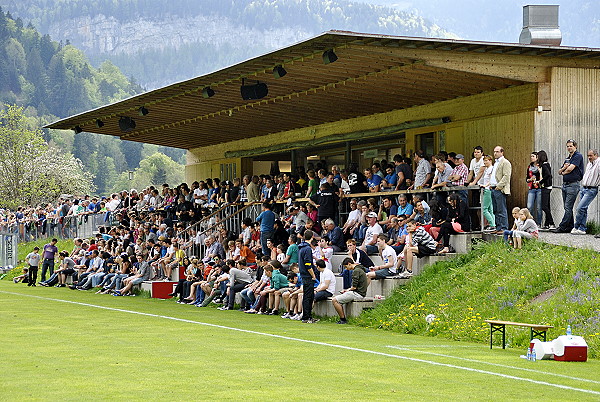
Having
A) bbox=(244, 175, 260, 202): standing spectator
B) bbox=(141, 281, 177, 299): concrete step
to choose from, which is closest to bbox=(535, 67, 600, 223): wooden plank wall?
bbox=(244, 175, 260, 202): standing spectator

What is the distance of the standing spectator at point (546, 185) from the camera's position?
57.7 feet

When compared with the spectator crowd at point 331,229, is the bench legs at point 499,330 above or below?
below

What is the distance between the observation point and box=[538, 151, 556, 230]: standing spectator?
17578mm

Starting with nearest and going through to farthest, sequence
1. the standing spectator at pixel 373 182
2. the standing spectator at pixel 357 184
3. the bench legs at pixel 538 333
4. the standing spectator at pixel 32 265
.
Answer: the bench legs at pixel 538 333, the standing spectator at pixel 373 182, the standing spectator at pixel 357 184, the standing spectator at pixel 32 265

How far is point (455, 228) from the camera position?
17500 millimetres

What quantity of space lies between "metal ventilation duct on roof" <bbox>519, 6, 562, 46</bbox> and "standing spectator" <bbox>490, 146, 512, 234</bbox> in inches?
201

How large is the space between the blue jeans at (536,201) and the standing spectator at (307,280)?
15.3 ft

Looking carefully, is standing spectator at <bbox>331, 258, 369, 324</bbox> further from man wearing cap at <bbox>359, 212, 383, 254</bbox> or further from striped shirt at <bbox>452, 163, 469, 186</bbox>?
striped shirt at <bbox>452, 163, 469, 186</bbox>

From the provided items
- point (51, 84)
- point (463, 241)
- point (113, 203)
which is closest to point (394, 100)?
point (463, 241)

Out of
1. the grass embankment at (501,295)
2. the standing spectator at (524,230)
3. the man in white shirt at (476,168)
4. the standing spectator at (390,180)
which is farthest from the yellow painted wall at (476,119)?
the grass embankment at (501,295)

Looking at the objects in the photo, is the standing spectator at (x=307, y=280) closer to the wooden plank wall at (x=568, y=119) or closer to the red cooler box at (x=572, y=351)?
the wooden plank wall at (x=568, y=119)

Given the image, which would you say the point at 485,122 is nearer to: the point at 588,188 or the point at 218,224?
the point at 588,188

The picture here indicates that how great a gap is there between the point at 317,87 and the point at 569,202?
23.5 ft

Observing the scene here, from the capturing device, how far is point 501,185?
57.2 feet
